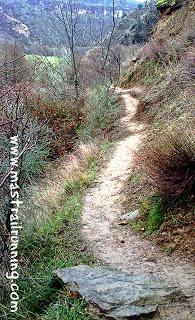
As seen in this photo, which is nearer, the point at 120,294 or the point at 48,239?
the point at 120,294

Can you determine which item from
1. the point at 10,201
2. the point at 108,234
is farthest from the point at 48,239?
the point at 10,201

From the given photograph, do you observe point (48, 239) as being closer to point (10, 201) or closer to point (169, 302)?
point (10, 201)

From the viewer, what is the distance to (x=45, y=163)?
1190cm

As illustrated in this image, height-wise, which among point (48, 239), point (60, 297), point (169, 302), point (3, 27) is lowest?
point (48, 239)

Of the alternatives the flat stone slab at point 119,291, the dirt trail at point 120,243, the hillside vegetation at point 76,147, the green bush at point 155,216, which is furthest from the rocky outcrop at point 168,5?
the flat stone slab at point 119,291

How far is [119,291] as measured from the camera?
3912mm

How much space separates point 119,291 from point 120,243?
1844 millimetres

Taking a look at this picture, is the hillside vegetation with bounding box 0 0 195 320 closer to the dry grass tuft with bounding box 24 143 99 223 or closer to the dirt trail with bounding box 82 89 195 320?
the dry grass tuft with bounding box 24 143 99 223

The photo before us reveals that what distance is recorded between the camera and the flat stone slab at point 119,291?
366cm

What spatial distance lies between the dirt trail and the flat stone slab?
0.50 ft

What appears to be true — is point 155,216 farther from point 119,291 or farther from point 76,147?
point 76,147

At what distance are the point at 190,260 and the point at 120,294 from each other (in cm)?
124

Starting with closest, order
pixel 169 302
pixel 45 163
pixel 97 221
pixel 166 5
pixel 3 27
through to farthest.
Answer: pixel 169 302, pixel 97 221, pixel 3 27, pixel 45 163, pixel 166 5

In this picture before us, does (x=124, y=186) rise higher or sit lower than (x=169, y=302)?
lower
